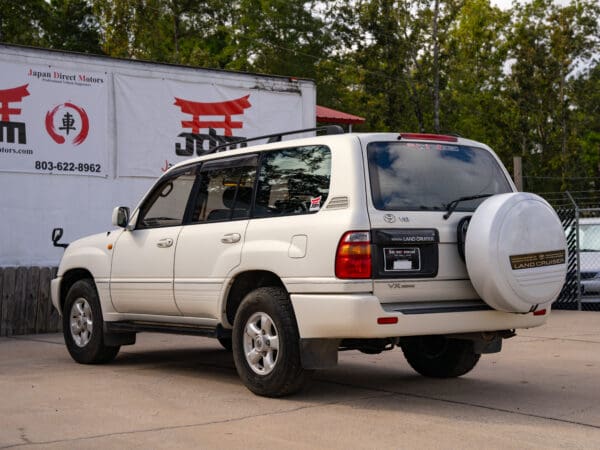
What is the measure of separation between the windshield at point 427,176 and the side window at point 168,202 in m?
2.21

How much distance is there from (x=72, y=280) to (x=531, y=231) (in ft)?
17.2

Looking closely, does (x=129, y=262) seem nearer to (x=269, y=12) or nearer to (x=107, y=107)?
(x=107, y=107)

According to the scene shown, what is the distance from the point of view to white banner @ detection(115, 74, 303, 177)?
15.5 meters

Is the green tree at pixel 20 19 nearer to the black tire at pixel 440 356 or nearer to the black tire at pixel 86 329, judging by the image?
the black tire at pixel 86 329

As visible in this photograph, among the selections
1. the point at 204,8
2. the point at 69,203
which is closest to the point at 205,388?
the point at 69,203

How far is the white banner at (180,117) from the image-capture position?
15.5 m

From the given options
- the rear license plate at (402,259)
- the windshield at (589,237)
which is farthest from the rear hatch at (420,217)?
the windshield at (589,237)

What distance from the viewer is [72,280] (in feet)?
33.6

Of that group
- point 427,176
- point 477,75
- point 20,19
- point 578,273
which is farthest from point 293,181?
point 477,75

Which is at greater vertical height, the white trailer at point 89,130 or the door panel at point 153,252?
Answer: the white trailer at point 89,130

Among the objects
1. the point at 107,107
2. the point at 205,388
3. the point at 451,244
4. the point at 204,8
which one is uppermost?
the point at 204,8

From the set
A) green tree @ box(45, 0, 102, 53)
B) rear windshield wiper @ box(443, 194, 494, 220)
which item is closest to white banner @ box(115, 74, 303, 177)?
rear windshield wiper @ box(443, 194, 494, 220)

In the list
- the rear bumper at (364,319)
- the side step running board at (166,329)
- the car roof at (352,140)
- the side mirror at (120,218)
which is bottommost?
the side step running board at (166,329)

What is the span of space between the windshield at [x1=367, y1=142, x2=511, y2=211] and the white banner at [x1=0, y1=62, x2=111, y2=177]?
8611 mm
